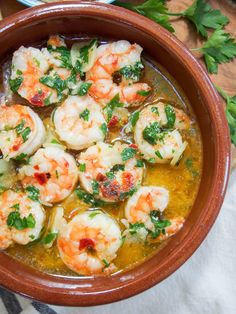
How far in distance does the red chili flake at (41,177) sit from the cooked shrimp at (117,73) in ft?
1.07

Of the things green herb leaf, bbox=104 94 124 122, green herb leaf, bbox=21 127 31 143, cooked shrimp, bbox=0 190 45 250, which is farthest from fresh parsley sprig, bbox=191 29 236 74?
cooked shrimp, bbox=0 190 45 250

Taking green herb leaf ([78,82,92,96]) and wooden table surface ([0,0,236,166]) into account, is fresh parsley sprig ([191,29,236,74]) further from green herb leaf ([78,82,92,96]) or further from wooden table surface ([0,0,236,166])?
green herb leaf ([78,82,92,96])

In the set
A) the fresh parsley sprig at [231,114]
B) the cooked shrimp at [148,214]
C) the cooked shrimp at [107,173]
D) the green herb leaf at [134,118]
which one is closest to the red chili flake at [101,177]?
the cooked shrimp at [107,173]

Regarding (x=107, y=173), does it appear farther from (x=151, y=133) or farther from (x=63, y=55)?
(x=63, y=55)

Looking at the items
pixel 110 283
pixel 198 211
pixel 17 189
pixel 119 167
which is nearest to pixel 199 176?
pixel 198 211

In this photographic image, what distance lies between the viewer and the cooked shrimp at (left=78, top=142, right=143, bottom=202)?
1.88 meters

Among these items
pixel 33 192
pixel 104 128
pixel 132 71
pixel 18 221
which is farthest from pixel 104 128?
pixel 18 221

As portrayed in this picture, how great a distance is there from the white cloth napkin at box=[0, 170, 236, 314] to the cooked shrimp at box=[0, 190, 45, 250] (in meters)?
0.57

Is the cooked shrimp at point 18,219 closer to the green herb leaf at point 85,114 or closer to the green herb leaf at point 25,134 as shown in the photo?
the green herb leaf at point 25,134

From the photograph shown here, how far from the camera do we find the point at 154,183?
6.41ft

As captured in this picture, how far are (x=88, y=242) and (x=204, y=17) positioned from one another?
3.05 ft

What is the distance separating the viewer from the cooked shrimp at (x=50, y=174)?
185 centimetres

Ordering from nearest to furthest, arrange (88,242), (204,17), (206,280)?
(88,242) < (204,17) < (206,280)

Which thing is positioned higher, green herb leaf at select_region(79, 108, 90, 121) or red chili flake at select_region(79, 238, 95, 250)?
green herb leaf at select_region(79, 108, 90, 121)
